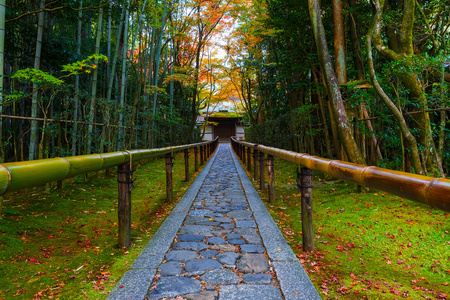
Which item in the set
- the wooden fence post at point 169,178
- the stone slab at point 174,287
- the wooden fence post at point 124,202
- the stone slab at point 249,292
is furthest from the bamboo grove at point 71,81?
the stone slab at point 249,292

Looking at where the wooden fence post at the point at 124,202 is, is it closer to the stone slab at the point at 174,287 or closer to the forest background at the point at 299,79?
the stone slab at the point at 174,287

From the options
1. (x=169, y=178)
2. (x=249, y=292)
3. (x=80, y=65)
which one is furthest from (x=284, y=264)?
→ (x=80, y=65)

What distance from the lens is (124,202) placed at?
2590mm

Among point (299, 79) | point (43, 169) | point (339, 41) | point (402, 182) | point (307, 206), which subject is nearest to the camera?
point (402, 182)

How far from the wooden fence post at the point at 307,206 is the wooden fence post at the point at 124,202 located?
5.49 feet

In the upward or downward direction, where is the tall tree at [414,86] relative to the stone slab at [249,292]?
upward

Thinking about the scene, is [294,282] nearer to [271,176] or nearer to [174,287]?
[174,287]

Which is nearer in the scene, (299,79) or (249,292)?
(249,292)

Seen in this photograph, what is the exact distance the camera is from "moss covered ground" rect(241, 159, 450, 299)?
6.43 ft

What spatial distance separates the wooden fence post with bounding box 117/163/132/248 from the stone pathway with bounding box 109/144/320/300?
0.89ft

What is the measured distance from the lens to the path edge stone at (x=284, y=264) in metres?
1.91

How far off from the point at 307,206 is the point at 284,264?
22.7 inches

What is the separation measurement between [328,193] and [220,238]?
9.51 ft

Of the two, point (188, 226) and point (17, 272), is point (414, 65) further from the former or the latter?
point (17, 272)
